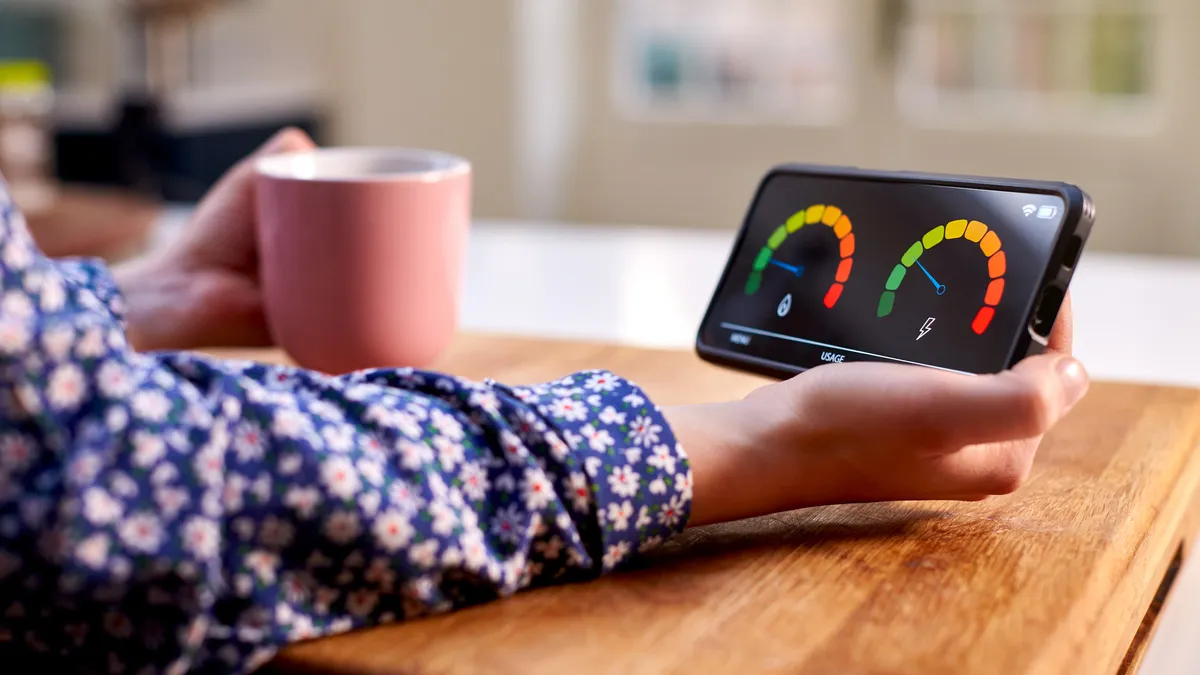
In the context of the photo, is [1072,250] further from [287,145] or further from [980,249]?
[287,145]

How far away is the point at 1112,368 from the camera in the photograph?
822mm

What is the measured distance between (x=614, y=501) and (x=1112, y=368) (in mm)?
491

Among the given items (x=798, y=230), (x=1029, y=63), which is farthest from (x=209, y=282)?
(x=1029, y=63)

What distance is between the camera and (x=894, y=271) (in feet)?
1.76

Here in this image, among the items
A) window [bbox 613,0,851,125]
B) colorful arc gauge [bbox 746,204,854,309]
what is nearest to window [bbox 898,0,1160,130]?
window [bbox 613,0,851,125]

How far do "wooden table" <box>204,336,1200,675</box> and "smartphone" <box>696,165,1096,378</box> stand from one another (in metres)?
0.07

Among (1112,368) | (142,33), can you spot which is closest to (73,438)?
(1112,368)

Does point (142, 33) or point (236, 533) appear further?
point (142, 33)

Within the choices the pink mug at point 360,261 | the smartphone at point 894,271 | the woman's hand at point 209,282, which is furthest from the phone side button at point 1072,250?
the woman's hand at point 209,282

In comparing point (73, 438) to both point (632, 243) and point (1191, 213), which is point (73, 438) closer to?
point (632, 243)

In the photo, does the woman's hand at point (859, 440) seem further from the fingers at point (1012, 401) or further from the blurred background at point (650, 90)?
the blurred background at point (650, 90)

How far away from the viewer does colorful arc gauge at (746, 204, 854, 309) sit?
557 millimetres

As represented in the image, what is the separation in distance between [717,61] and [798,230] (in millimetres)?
2645

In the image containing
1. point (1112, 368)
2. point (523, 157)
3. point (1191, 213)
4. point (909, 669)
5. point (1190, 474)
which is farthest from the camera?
point (523, 157)
